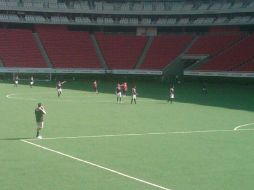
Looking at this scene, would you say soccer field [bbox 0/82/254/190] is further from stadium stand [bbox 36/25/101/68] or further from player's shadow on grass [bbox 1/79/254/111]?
stadium stand [bbox 36/25/101/68]

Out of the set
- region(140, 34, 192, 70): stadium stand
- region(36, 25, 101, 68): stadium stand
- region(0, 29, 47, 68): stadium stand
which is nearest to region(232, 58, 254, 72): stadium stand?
region(140, 34, 192, 70): stadium stand

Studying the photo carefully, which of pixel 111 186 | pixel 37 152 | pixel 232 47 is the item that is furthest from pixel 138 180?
pixel 232 47

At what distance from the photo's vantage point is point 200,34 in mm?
79188

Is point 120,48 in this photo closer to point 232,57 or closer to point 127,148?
point 232,57

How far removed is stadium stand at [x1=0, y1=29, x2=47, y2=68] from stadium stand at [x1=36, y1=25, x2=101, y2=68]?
180 centimetres

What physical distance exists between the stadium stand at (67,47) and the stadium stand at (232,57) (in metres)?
16.0

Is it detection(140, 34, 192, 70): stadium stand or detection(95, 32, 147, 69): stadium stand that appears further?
detection(95, 32, 147, 69): stadium stand

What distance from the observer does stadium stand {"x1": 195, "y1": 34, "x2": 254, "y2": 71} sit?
65250mm

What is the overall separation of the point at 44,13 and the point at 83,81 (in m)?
16.3

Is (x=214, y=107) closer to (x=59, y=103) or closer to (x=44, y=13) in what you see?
(x=59, y=103)

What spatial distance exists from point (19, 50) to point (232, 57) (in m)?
29.6

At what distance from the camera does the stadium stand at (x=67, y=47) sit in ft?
240

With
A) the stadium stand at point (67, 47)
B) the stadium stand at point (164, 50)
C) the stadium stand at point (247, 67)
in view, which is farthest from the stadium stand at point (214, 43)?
the stadium stand at point (67, 47)

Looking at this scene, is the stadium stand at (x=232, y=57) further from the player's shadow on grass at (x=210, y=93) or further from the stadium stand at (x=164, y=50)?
the stadium stand at (x=164, y=50)
